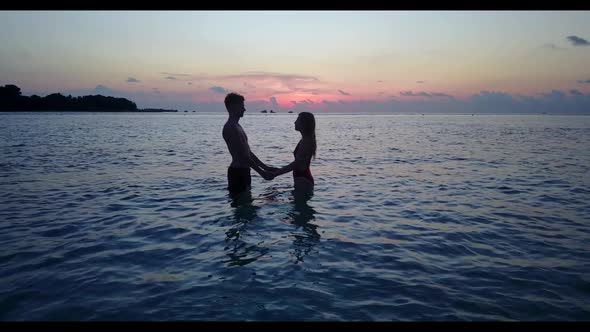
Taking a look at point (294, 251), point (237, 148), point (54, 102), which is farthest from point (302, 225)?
point (54, 102)

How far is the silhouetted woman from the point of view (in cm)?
1009

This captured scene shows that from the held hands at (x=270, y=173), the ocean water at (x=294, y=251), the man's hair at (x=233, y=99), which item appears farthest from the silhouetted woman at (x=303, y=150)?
the man's hair at (x=233, y=99)

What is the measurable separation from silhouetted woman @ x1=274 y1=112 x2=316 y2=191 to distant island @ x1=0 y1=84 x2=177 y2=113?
171753mm

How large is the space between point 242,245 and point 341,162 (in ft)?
48.9

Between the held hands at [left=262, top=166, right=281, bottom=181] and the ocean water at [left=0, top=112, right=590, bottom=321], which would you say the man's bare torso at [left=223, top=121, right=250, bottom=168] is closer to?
the held hands at [left=262, top=166, right=281, bottom=181]

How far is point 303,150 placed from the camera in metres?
10.3

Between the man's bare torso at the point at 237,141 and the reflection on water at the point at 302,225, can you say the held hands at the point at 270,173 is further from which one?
the reflection on water at the point at 302,225

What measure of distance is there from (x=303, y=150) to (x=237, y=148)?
2009mm

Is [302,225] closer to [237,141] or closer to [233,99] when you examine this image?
[237,141]

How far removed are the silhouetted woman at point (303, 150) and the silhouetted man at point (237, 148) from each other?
2.89 feet

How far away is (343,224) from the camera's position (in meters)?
8.92

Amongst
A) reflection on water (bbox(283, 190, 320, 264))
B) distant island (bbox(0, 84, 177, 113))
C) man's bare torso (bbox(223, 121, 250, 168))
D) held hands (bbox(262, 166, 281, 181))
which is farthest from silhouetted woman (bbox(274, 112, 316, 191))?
distant island (bbox(0, 84, 177, 113))
